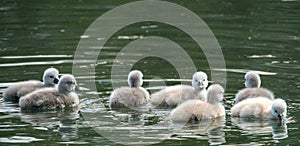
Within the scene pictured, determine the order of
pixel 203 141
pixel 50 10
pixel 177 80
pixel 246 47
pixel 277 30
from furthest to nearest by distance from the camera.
A: pixel 50 10
pixel 277 30
pixel 246 47
pixel 177 80
pixel 203 141

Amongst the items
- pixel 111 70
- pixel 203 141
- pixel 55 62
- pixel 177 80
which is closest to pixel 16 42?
pixel 55 62

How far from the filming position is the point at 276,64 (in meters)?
13.2

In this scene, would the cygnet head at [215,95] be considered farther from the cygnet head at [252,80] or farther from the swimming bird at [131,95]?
the swimming bird at [131,95]

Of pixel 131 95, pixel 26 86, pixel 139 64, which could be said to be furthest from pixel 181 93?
pixel 139 64

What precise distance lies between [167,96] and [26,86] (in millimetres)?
1963

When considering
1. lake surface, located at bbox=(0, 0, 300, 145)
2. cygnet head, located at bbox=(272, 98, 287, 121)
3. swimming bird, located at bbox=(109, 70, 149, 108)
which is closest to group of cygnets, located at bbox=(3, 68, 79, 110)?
lake surface, located at bbox=(0, 0, 300, 145)

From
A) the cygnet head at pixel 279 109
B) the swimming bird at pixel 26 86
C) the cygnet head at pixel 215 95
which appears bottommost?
the cygnet head at pixel 279 109

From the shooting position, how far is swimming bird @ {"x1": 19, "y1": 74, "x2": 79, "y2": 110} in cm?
1101

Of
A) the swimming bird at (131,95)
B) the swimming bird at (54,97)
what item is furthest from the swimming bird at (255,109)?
the swimming bird at (54,97)

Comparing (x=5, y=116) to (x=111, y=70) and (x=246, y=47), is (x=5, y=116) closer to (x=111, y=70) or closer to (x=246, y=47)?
(x=111, y=70)

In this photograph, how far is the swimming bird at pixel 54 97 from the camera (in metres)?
11.0

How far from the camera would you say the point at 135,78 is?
37.9ft

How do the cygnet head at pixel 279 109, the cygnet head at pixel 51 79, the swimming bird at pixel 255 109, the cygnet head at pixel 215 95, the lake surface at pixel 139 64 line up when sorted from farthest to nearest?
1. the cygnet head at pixel 51 79
2. the cygnet head at pixel 215 95
3. the swimming bird at pixel 255 109
4. the cygnet head at pixel 279 109
5. the lake surface at pixel 139 64

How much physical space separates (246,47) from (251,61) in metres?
1.17
